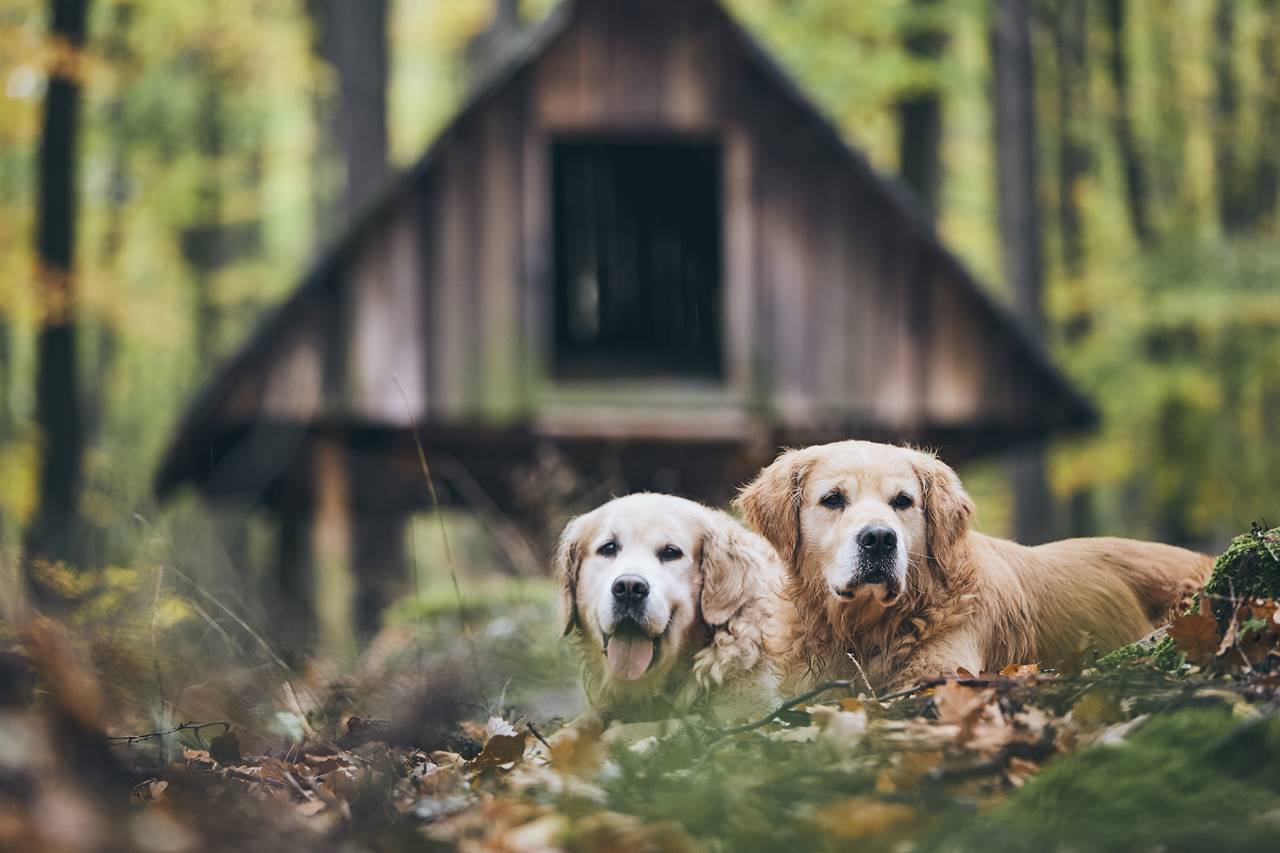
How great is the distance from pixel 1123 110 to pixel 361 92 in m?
12.7

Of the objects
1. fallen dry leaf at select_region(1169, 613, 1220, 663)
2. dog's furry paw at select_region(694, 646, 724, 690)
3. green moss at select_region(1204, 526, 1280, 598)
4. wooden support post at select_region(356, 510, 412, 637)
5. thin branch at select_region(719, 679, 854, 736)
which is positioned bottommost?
wooden support post at select_region(356, 510, 412, 637)

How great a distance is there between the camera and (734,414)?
12.6 m

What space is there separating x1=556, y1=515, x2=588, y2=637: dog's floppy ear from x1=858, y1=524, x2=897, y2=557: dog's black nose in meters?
1.11

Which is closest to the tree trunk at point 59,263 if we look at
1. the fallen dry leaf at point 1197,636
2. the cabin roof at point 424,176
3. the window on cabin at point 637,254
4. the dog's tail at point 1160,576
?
the cabin roof at point 424,176

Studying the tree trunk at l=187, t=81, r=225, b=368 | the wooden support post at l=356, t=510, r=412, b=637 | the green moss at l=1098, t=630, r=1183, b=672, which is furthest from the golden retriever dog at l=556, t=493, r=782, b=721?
the tree trunk at l=187, t=81, r=225, b=368

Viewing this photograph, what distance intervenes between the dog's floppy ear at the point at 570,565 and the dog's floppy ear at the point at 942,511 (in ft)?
3.91

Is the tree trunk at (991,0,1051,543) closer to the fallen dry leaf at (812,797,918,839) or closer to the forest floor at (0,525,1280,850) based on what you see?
the forest floor at (0,525,1280,850)

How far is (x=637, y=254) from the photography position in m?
19.8

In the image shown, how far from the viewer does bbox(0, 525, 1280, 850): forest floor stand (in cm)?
245

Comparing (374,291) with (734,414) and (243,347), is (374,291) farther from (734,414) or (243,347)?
(734,414)

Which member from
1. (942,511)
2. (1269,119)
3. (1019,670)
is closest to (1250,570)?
(1019,670)

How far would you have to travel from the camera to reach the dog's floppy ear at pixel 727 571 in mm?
4348

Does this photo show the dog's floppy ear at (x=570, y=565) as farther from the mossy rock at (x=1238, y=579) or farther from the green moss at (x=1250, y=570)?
the green moss at (x=1250, y=570)

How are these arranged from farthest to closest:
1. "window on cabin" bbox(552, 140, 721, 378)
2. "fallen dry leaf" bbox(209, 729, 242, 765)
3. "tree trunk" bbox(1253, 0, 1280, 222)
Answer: "tree trunk" bbox(1253, 0, 1280, 222)
"window on cabin" bbox(552, 140, 721, 378)
"fallen dry leaf" bbox(209, 729, 242, 765)
